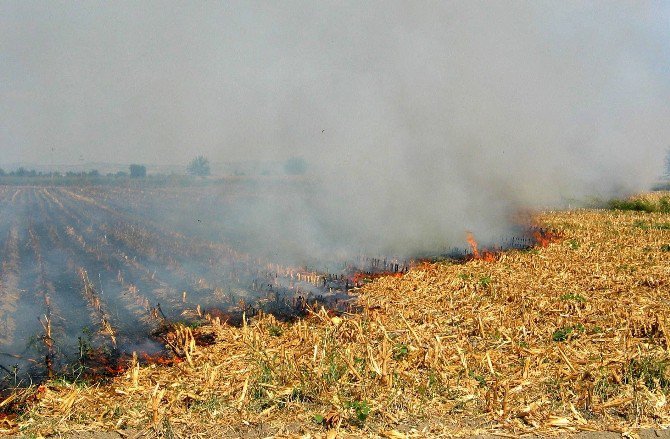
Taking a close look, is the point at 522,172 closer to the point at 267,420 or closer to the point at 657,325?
the point at 657,325

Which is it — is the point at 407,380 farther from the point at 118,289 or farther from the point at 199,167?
the point at 199,167

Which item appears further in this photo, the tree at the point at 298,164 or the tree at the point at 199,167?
the tree at the point at 199,167

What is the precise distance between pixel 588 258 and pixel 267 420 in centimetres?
1172

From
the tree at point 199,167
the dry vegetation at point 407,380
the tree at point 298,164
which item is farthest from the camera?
the tree at point 199,167

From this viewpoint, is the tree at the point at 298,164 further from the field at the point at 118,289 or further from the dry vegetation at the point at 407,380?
the dry vegetation at the point at 407,380

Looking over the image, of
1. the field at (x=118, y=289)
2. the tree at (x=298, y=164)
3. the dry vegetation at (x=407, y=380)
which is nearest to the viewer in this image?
the dry vegetation at (x=407, y=380)

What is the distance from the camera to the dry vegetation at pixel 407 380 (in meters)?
5.03

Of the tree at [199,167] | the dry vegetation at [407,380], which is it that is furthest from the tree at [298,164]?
the tree at [199,167]

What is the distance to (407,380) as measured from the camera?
19.1 feet

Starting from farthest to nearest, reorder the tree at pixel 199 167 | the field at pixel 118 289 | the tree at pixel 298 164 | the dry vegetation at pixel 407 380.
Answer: the tree at pixel 199 167, the tree at pixel 298 164, the field at pixel 118 289, the dry vegetation at pixel 407 380

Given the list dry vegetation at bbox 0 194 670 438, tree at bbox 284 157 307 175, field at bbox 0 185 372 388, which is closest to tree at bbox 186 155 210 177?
tree at bbox 284 157 307 175

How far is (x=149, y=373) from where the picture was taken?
673 centimetres

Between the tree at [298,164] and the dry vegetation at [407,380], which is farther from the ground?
the tree at [298,164]

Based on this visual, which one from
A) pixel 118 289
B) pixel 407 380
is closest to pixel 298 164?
pixel 118 289
